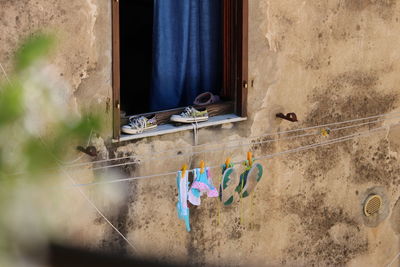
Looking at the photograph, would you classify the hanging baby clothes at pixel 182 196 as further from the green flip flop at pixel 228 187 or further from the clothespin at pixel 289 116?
the clothespin at pixel 289 116

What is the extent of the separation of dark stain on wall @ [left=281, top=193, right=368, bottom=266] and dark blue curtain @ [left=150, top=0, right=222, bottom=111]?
1406 mm

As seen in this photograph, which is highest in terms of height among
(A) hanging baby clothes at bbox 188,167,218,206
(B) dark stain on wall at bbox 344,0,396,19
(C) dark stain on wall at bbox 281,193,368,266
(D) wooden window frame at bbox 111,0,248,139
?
(B) dark stain on wall at bbox 344,0,396,19

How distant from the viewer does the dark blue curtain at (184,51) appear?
22.7 feet

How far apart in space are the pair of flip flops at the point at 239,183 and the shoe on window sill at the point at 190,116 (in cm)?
48

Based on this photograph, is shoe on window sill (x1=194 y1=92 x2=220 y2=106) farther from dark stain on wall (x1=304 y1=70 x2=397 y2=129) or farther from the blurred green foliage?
the blurred green foliage

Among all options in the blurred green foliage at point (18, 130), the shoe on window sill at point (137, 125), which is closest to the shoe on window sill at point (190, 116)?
the shoe on window sill at point (137, 125)

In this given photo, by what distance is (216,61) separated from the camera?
7.27m

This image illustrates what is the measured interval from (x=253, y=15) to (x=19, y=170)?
13.6 feet

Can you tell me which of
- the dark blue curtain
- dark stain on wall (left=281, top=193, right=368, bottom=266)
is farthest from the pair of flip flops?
the dark blue curtain

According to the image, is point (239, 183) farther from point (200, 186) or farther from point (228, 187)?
point (200, 186)

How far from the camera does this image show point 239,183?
7.14 meters

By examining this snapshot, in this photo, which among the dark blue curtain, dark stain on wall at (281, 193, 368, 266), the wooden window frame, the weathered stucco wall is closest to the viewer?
the weathered stucco wall

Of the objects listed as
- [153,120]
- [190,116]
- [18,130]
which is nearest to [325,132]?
[190,116]

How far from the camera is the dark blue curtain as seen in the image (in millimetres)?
6918
